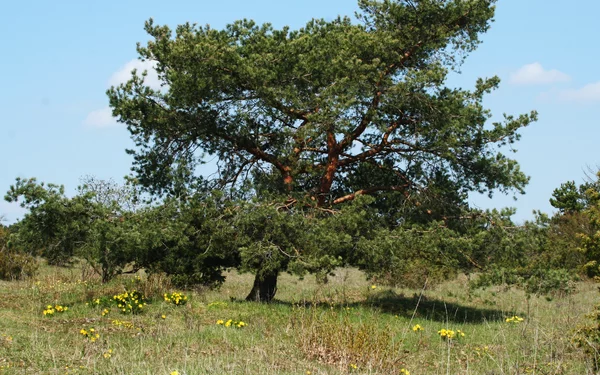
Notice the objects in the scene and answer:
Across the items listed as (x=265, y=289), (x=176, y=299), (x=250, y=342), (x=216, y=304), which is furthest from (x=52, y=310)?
(x=265, y=289)

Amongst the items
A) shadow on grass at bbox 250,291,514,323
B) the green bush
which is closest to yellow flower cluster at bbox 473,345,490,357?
shadow on grass at bbox 250,291,514,323

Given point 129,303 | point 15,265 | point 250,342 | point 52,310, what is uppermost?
point 15,265

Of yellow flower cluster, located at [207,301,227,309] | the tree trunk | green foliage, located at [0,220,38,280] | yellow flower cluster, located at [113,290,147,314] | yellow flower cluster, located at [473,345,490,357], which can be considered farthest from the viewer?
green foliage, located at [0,220,38,280]

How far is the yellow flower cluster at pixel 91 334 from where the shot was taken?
9.12m

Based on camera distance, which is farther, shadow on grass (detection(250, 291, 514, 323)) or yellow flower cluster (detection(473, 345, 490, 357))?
shadow on grass (detection(250, 291, 514, 323))

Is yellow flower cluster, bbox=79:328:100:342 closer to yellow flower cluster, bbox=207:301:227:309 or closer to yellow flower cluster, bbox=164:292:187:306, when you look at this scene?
yellow flower cluster, bbox=164:292:187:306

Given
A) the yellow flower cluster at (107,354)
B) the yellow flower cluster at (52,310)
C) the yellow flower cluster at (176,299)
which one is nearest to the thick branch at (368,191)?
the yellow flower cluster at (176,299)

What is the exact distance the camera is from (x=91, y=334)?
9.83 meters

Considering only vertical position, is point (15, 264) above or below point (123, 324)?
above

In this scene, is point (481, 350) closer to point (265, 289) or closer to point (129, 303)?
point (129, 303)

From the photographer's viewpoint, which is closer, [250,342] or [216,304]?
[250,342]

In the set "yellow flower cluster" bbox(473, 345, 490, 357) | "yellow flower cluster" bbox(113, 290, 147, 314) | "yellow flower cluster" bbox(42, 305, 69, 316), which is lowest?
"yellow flower cluster" bbox(473, 345, 490, 357)

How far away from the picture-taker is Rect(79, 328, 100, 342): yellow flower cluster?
29.9 ft

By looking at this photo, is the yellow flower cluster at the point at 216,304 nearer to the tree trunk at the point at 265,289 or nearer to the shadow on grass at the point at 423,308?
the shadow on grass at the point at 423,308
